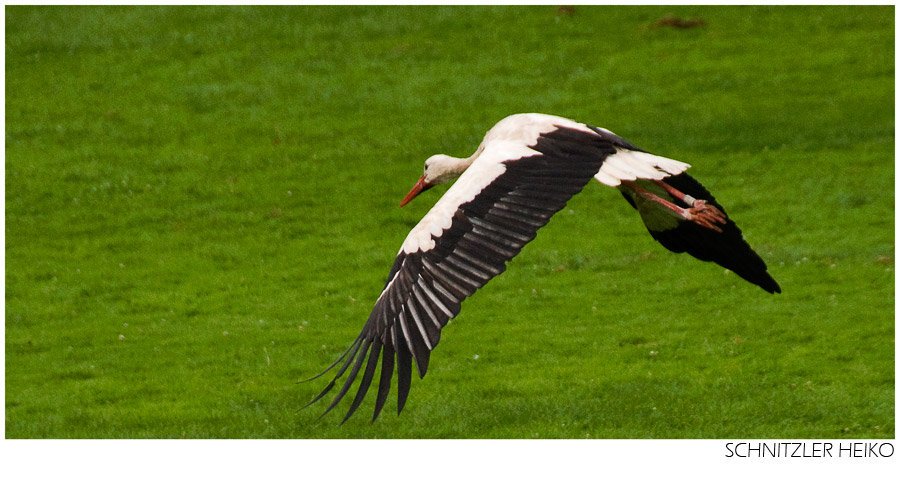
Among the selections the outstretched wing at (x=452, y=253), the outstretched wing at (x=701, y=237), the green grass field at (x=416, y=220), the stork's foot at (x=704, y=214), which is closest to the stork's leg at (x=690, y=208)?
the stork's foot at (x=704, y=214)

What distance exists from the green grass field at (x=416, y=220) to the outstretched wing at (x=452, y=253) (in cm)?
430

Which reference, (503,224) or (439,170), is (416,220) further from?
(503,224)

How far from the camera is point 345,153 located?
21.9 m

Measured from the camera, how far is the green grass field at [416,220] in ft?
45.6

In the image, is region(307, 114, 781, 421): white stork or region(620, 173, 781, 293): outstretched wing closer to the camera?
region(307, 114, 781, 421): white stork

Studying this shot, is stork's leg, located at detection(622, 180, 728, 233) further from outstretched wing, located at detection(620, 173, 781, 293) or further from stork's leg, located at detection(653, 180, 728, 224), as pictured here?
outstretched wing, located at detection(620, 173, 781, 293)

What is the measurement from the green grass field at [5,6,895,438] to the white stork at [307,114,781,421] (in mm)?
3053

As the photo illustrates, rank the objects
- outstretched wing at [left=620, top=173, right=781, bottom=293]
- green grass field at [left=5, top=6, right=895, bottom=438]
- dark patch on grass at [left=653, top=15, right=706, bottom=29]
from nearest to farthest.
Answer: outstretched wing at [left=620, top=173, right=781, bottom=293], green grass field at [left=5, top=6, right=895, bottom=438], dark patch on grass at [left=653, top=15, right=706, bottom=29]

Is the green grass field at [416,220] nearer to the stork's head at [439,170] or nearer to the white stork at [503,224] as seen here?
the stork's head at [439,170]

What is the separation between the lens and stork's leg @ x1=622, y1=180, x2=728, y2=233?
9805 millimetres

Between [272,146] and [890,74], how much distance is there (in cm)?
1045

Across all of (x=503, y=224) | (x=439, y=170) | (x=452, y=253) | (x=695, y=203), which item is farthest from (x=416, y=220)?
(x=452, y=253)

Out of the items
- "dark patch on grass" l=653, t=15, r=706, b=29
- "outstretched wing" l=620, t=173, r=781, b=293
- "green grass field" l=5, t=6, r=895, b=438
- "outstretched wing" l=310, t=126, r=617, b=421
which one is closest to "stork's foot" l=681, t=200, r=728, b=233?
"outstretched wing" l=620, t=173, r=781, b=293

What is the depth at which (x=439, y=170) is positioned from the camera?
460 inches
